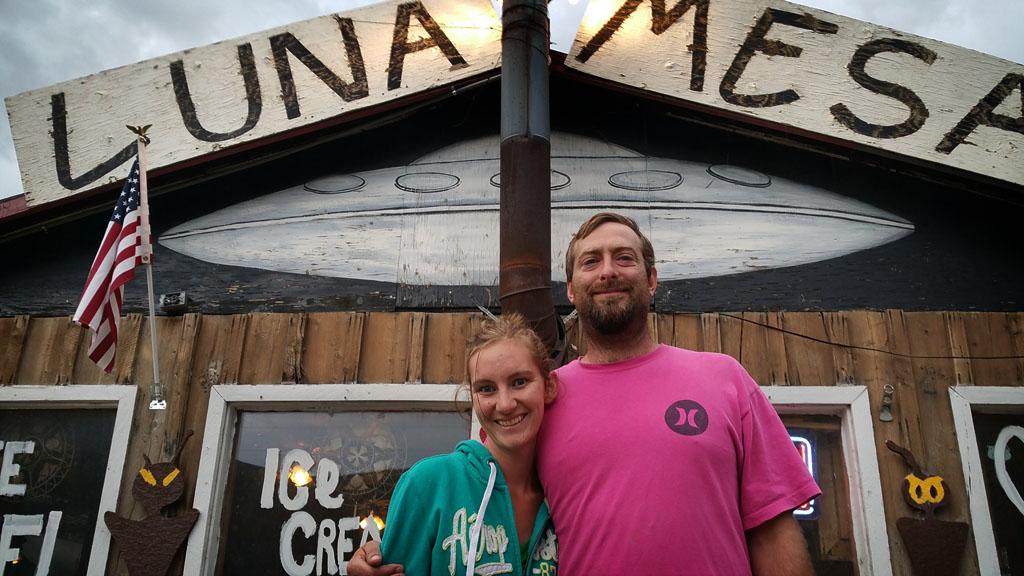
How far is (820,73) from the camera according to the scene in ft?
13.2

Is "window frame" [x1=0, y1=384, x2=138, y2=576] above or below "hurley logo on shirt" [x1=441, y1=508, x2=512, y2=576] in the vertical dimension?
above

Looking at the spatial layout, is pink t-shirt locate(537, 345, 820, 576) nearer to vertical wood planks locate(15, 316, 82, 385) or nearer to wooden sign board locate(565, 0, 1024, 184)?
wooden sign board locate(565, 0, 1024, 184)

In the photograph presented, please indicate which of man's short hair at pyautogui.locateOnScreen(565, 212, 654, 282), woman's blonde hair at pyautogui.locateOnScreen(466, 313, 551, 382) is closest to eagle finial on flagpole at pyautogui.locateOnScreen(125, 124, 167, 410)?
woman's blonde hair at pyautogui.locateOnScreen(466, 313, 551, 382)

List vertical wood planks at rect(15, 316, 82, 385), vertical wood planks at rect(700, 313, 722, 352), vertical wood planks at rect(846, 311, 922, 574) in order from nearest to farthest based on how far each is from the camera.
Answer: vertical wood planks at rect(846, 311, 922, 574)
vertical wood planks at rect(700, 313, 722, 352)
vertical wood planks at rect(15, 316, 82, 385)

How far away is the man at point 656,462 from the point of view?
1705 millimetres

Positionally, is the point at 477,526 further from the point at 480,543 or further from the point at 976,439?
the point at 976,439

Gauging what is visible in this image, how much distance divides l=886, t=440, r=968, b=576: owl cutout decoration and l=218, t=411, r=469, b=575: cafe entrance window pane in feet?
8.15

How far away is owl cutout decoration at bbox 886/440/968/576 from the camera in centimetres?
334

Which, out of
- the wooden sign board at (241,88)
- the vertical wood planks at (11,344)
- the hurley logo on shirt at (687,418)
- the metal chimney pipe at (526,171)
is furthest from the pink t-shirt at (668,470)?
the vertical wood planks at (11,344)

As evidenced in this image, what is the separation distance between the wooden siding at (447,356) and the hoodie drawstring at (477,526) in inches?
76.9

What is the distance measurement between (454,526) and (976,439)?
3373mm

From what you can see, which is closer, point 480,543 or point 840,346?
point 480,543

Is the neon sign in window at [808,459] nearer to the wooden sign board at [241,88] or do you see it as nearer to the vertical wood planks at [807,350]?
the vertical wood planks at [807,350]

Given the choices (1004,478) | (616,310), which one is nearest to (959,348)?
(1004,478)
